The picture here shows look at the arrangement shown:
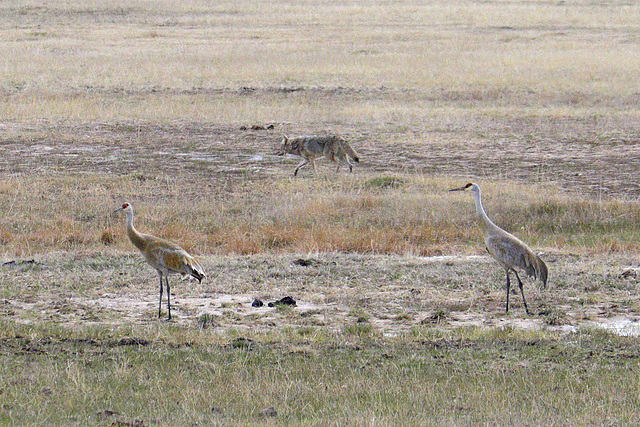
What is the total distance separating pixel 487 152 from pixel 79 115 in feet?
39.9

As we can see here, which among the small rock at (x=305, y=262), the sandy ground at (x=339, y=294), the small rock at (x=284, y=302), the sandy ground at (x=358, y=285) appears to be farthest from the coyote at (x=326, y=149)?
the small rock at (x=284, y=302)

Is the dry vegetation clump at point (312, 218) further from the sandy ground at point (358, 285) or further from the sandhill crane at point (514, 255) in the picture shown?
the sandhill crane at point (514, 255)

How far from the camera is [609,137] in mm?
23328

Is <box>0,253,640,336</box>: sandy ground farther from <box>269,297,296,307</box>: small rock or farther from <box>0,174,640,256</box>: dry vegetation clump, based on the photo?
<box>0,174,640,256</box>: dry vegetation clump

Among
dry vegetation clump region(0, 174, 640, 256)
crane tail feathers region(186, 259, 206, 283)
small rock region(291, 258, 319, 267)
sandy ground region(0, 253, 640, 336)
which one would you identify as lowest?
dry vegetation clump region(0, 174, 640, 256)

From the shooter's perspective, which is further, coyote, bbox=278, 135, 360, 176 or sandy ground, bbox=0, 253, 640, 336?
coyote, bbox=278, 135, 360, 176

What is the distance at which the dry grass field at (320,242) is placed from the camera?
6996mm

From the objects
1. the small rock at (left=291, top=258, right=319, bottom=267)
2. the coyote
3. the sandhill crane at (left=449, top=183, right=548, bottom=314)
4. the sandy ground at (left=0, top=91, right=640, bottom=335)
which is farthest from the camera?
the coyote

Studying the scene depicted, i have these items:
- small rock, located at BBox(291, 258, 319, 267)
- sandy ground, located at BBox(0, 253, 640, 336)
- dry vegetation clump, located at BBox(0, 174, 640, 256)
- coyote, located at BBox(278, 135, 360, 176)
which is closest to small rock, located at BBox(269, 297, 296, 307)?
sandy ground, located at BBox(0, 253, 640, 336)

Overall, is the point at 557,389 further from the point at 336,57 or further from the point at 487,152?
the point at 336,57

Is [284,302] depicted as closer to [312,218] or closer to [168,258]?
[168,258]

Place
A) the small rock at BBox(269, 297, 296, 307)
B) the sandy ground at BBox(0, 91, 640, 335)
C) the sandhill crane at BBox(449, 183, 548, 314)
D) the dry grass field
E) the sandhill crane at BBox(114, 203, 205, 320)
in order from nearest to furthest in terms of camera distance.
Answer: the dry grass field < the sandhill crane at BBox(114, 203, 205, 320) < the sandy ground at BBox(0, 91, 640, 335) < the sandhill crane at BBox(449, 183, 548, 314) < the small rock at BBox(269, 297, 296, 307)

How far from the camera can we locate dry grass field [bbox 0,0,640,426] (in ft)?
23.0

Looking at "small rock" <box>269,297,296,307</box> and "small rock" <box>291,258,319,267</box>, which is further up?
"small rock" <box>269,297,296,307</box>
